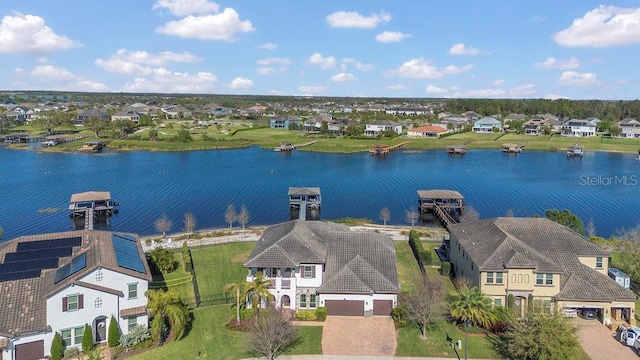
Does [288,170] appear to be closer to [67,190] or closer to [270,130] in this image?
[67,190]

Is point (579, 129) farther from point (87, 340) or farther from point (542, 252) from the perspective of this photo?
point (87, 340)

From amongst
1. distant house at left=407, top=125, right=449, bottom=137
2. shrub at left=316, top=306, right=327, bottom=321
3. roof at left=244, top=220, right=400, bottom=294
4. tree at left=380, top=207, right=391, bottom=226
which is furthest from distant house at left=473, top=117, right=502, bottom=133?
shrub at left=316, top=306, right=327, bottom=321

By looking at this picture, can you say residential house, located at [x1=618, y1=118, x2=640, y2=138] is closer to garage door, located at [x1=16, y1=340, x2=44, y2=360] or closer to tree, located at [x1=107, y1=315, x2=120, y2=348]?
tree, located at [x1=107, y1=315, x2=120, y2=348]

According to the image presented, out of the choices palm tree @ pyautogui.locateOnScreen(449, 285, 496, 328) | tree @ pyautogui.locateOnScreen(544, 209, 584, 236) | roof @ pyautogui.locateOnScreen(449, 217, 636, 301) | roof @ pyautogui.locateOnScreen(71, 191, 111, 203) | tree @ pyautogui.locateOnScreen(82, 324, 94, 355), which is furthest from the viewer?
roof @ pyautogui.locateOnScreen(71, 191, 111, 203)

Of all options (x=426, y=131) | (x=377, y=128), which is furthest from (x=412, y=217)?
(x=426, y=131)

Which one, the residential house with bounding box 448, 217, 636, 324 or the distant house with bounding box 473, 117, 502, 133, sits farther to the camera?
the distant house with bounding box 473, 117, 502, 133

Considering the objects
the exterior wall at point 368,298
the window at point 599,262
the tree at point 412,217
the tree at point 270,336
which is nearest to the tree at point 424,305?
the exterior wall at point 368,298

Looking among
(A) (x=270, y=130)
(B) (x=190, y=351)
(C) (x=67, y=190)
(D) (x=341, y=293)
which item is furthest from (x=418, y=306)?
(A) (x=270, y=130)
